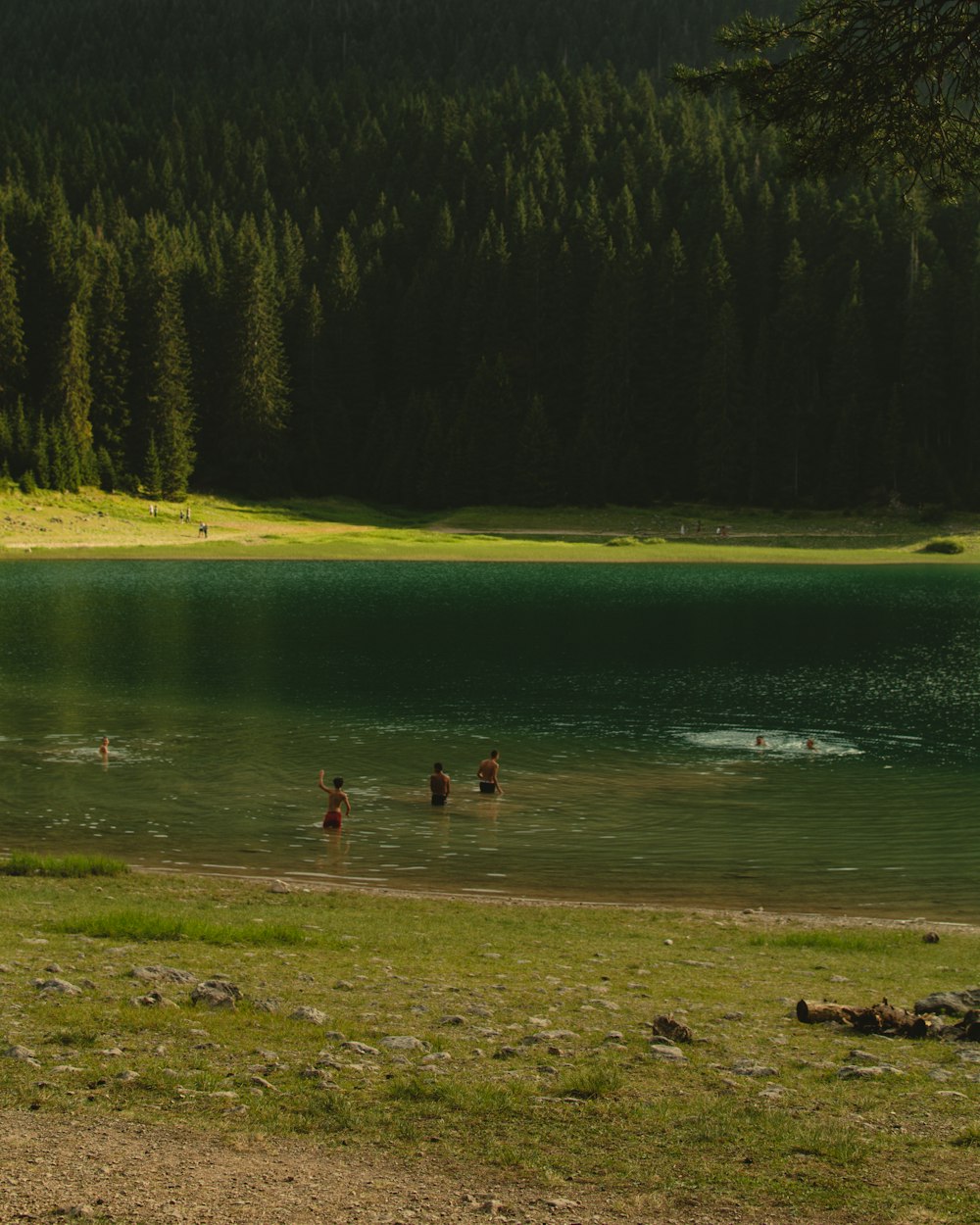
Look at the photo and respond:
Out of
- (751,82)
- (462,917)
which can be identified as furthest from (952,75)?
(462,917)

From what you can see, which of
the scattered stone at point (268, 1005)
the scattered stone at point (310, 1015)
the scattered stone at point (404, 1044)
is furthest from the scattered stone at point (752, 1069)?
the scattered stone at point (268, 1005)

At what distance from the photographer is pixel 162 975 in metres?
12.9

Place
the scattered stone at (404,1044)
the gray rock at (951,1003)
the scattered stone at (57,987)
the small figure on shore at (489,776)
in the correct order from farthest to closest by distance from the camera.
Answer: the small figure on shore at (489,776) < the gray rock at (951,1003) < the scattered stone at (57,987) < the scattered stone at (404,1044)

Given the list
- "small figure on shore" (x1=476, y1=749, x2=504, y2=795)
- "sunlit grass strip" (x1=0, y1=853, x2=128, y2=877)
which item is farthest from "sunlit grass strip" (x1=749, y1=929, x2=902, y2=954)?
"small figure on shore" (x1=476, y1=749, x2=504, y2=795)

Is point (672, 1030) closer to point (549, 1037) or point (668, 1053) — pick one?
point (668, 1053)

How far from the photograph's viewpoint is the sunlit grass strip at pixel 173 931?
15.1 m

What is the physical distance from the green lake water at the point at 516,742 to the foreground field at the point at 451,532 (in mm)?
30691

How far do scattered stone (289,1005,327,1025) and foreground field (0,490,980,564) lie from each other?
289 ft

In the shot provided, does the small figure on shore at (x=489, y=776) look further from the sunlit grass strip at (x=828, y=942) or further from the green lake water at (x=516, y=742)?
the sunlit grass strip at (x=828, y=942)

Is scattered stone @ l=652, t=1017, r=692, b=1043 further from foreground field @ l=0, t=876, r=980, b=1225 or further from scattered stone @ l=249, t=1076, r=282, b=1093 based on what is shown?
scattered stone @ l=249, t=1076, r=282, b=1093

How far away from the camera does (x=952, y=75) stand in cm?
1288

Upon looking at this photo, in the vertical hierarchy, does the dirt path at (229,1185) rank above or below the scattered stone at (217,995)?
above

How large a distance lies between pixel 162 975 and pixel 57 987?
1044 millimetres

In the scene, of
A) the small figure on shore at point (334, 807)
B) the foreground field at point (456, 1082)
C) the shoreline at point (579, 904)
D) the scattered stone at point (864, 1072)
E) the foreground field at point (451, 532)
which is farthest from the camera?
the foreground field at point (451, 532)
